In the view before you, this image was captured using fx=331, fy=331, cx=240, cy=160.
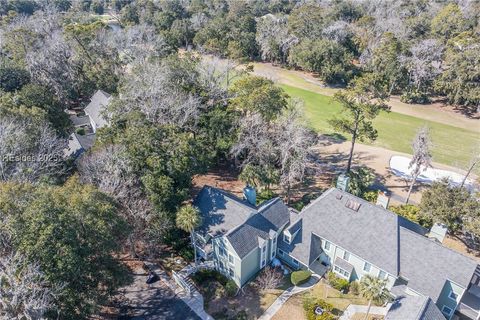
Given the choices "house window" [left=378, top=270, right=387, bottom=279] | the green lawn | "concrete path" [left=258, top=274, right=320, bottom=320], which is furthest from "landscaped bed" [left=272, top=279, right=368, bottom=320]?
the green lawn

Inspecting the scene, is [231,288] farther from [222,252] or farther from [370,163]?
[370,163]

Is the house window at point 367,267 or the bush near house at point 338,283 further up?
the house window at point 367,267

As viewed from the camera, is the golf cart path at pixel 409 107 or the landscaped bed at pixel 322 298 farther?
the golf cart path at pixel 409 107

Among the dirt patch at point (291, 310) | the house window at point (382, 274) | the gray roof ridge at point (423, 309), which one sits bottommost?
the dirt patch at point (291, 310)

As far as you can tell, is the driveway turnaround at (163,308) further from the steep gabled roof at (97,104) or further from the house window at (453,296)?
the steep gabled roof at (97,104)

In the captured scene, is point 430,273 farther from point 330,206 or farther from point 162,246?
point 162,246

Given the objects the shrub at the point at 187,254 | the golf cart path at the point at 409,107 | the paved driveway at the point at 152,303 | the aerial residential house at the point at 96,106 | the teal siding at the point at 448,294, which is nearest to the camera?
the teal siding at the point at 448,294

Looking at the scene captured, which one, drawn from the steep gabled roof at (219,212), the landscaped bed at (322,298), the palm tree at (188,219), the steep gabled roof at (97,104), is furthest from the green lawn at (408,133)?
the steep gabled roof at (97,104)

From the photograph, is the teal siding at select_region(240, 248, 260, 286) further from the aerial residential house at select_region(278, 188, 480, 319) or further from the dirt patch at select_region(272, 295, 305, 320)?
the dirt patch at select_region(272, 295, 305, 320)
